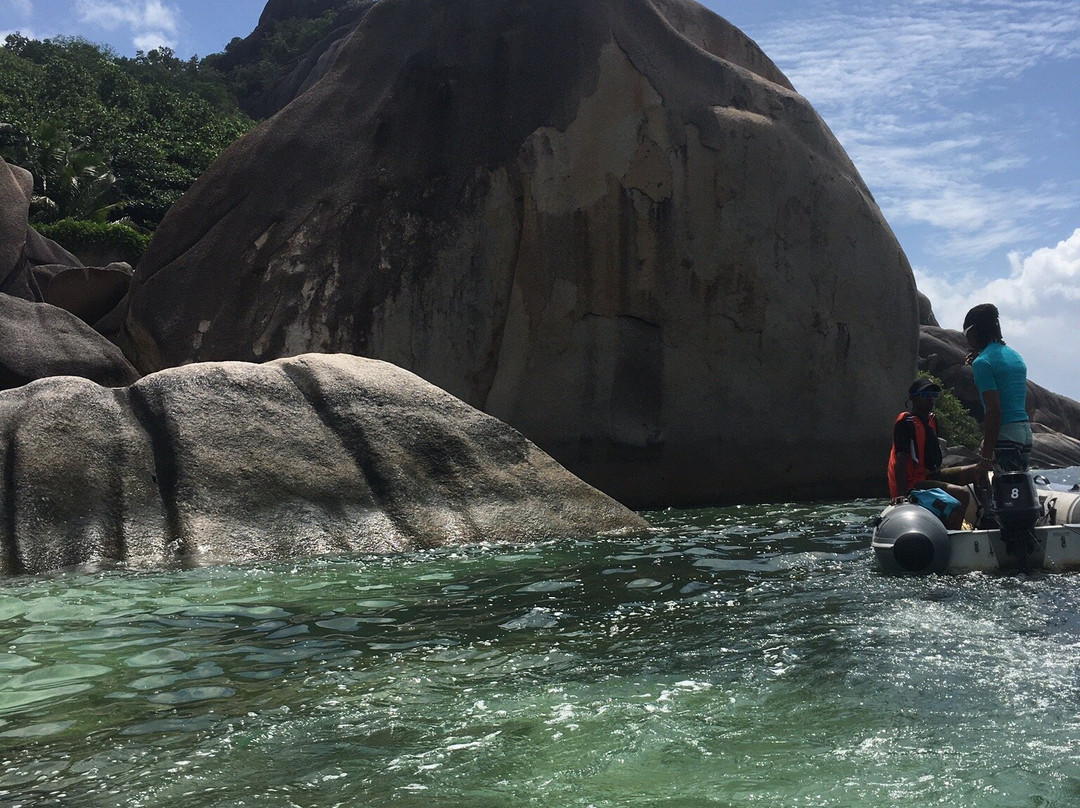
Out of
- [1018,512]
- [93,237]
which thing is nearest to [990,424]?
[1018,512]

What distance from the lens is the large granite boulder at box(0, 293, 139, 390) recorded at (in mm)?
12961

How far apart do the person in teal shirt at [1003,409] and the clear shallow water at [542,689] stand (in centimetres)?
80

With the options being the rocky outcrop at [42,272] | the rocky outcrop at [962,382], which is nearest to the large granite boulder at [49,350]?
the rocky outcrop at [42,272]

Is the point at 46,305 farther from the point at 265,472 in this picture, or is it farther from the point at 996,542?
the point at 996,542

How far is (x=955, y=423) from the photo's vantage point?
2766 cm

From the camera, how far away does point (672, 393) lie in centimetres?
1091

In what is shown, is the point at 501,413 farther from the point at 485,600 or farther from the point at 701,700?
the point at 701,700

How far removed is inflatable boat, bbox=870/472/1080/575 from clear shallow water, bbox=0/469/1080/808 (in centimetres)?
20

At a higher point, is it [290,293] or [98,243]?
[98,243]

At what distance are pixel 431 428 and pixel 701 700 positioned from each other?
4647mm

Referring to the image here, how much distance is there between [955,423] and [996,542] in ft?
76.4

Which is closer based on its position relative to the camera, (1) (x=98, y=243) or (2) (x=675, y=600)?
(2) (x=675, y=600)

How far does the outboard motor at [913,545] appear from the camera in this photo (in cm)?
579

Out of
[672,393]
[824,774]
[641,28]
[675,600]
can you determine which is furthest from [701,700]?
[641,28]
